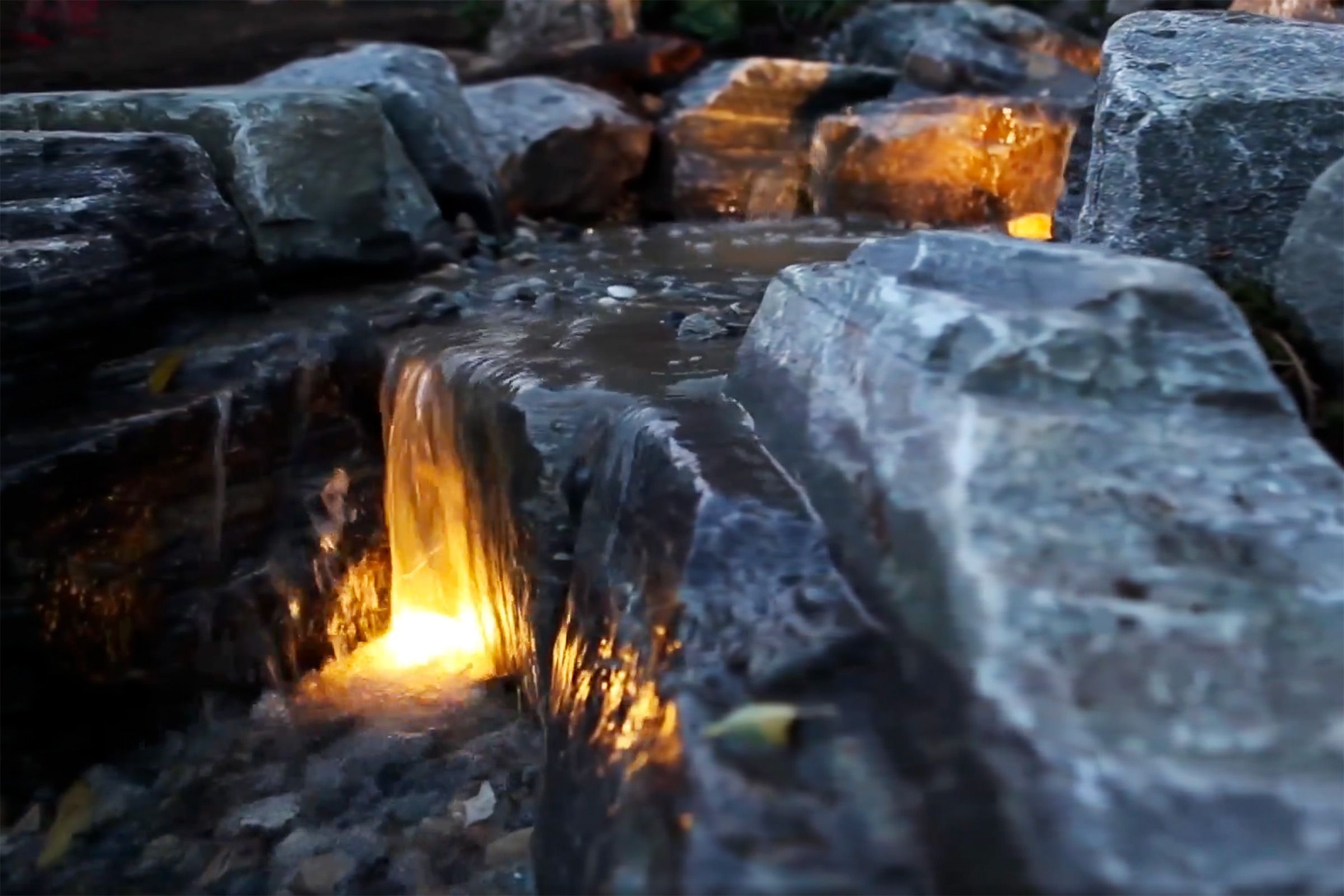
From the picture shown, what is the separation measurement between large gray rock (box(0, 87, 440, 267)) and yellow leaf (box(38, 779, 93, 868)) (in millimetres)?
2229

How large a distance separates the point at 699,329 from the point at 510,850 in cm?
184

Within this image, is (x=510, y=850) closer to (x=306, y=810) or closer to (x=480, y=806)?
(x=480, y=806)

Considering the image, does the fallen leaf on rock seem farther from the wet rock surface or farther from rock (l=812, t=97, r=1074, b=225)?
rock (l=812, t=97, r=1074, b=225)

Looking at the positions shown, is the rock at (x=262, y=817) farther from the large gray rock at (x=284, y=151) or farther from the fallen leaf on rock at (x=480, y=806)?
the large gray rock at (x=284, y=151)

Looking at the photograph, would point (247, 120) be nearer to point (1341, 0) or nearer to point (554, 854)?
point (554, 854)

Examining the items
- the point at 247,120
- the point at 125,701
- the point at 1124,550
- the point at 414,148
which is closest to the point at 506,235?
the point at 414,148

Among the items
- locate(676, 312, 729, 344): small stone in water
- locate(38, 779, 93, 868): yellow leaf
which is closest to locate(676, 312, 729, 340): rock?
locate(676, 312, 729, 344): small stone in water

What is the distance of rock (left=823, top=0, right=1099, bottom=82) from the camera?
9.08 m

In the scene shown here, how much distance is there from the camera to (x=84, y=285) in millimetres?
2883

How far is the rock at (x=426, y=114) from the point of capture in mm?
5551

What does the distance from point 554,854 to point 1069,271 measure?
1.25 m

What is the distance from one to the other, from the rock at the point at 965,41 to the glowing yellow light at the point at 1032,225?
7.60 ft

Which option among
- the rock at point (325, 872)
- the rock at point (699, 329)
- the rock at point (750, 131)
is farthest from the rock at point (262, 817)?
the rock at point (750, 131)

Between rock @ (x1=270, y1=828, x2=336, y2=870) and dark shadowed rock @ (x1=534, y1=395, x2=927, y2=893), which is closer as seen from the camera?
dark shadowed rock @ (x1=534, y1=395, x2=927, y2=893)
